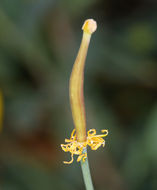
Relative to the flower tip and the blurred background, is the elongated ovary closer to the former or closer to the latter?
the flower tip

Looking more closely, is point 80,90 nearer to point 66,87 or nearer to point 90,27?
point 90,27

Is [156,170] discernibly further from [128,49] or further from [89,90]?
[128,49]

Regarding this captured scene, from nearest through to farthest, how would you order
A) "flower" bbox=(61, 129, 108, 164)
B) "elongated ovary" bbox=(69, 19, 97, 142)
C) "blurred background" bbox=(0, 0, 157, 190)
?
1. "elongated ovary" bbox=(69, 19, 97, 142)
2. "flower" bbox=(61, 129, 108, 164)
3. "blurred background" bbox=(0, 0, 157, 190)

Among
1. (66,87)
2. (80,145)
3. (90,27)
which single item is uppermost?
(66,87)

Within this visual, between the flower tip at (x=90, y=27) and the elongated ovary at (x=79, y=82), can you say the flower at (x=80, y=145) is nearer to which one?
the elongated ovary at (x=79, y=82)

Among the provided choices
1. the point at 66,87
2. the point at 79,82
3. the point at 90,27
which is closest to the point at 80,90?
the point at 79,82

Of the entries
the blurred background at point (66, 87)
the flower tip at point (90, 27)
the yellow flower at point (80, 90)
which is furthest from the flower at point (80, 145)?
the blurred background at point (66, 87)

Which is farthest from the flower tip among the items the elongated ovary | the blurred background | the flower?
Answer: the blurred background

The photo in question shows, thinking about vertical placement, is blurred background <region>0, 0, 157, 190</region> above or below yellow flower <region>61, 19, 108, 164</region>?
above
